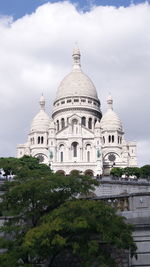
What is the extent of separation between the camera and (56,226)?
56.7 feet

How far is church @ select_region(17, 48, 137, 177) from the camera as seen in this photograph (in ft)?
372

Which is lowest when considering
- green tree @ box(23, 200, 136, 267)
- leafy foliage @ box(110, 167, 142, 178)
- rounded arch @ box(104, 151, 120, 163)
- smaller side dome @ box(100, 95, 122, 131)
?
green tree @ box(23, 200, 136, 267)

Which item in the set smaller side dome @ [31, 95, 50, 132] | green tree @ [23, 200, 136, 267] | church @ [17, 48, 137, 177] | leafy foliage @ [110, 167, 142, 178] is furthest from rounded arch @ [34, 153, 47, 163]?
green tree @ [23, 200, 136, 267]

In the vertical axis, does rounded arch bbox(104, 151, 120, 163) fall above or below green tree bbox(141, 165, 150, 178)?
above

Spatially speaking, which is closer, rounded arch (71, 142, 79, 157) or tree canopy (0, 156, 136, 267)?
tree canopy (0, 156, 136, 267)

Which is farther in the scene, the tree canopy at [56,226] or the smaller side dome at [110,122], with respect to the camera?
the smaller side dome at [110,122]

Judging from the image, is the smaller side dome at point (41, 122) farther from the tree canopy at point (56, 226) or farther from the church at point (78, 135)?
the tree canopy at point (56, 226)

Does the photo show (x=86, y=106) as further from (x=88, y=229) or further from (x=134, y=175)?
(x=88, y=229)

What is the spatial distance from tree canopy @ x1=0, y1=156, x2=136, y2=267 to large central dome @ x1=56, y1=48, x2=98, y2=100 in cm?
11208

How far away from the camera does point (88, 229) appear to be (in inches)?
700

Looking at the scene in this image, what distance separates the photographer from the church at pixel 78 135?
11325 centimetres

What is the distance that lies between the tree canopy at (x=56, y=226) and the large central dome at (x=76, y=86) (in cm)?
11208

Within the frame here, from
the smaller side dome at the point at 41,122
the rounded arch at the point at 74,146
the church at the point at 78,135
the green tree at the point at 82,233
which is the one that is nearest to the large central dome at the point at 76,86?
the church at the point at 78,135

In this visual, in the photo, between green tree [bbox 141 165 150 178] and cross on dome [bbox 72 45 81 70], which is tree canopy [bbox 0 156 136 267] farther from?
cross on dome [bbox 72 45 81 70]
